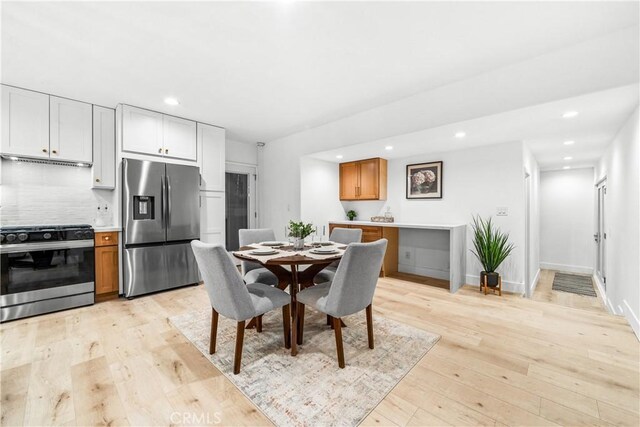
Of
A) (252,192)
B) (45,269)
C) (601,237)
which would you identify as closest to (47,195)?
(45,269)

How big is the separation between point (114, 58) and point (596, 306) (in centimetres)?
640

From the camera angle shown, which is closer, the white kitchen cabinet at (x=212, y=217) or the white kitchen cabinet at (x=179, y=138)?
the white kitchen cabinet at (x=179, y=138)

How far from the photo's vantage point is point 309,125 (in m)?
4.33

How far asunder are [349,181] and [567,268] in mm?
5000

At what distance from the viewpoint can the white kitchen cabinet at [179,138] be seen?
3824 mm

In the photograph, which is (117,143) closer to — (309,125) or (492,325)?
(309,125)

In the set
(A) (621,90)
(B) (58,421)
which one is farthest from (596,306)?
(B) (58,421)

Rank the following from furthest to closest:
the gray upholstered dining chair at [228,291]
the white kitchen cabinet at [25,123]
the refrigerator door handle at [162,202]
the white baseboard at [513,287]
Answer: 1. the white baseboard at [513,287]
2. the refrigerator door handle at [162,202]
3. the white kitchen cabinet at [25,123]
4. the gray upholstered dining chair at [228,291]

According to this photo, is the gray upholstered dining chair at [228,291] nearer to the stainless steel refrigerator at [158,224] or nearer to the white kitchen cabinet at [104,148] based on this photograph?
the stainless steel refrigerator at [158,224]

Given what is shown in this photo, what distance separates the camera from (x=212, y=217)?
4.38 meters

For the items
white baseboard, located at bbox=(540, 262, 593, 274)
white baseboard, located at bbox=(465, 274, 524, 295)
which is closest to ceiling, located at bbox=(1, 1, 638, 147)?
white baseboard, located at bbox=(465, 274, 524, 295)

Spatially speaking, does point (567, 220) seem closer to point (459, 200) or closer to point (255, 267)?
point (459, 200)

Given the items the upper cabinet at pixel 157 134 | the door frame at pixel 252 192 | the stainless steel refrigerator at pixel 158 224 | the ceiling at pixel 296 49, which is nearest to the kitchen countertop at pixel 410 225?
the ceiling at pixel 296 49

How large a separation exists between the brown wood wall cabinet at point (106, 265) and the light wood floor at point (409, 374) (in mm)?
448
